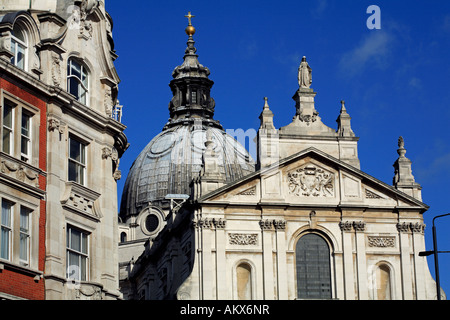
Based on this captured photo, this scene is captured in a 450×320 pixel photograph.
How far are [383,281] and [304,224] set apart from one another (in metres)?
5.68

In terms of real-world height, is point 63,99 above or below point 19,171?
above

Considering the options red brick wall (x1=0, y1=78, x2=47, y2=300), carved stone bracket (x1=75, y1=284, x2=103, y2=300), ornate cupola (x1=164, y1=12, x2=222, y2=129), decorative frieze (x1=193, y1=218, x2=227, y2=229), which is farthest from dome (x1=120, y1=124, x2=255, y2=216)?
red brick wall (x1=0, y1=78, x2=47, y2=300)

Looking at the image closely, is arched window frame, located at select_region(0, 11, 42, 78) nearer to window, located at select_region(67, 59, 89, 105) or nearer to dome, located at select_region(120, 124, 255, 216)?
window, located at select_region(67, 59, 89, 105)

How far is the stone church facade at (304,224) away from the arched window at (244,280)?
6cm

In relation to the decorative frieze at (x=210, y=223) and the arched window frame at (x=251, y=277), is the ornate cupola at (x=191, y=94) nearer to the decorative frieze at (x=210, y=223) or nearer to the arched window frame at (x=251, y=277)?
the decorative frieze at (x=210, y=223)

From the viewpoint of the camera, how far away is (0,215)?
3181 centimetres

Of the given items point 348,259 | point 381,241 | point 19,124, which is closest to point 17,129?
point 19,124

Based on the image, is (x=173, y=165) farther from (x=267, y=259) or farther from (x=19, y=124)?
(x=19, y=124)

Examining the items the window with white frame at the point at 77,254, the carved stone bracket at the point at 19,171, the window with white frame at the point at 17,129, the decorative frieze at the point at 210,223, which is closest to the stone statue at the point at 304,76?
the decorative frieze at the point at 210,223

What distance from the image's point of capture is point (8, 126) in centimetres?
3303

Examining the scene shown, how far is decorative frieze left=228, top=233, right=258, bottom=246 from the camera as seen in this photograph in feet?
211

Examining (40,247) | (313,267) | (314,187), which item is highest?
(314,187)

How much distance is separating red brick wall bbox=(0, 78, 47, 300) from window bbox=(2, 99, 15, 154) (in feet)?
1.36
